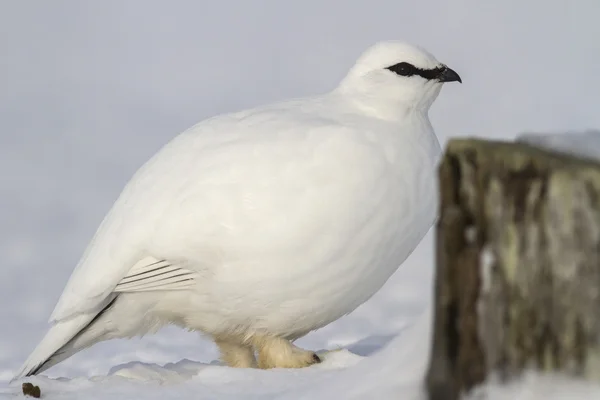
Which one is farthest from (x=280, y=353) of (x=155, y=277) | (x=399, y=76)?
(x=399, y=76)

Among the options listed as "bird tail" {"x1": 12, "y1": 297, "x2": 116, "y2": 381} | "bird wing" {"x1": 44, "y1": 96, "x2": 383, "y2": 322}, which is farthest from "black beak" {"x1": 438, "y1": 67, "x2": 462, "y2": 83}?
"bird tail" {"x1": 12, "y1": 297, "x2": 116, "y2": 381}

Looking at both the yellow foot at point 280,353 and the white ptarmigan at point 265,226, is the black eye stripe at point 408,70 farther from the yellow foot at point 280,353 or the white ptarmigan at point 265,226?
the yellow foot at point 280,353

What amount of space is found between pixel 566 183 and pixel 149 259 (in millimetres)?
2231

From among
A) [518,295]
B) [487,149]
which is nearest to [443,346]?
[518,295]

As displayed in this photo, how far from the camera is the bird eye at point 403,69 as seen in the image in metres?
4.23

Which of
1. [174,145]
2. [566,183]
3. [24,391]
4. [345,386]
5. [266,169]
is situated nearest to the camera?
[566,183]

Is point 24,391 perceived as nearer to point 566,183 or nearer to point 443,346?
point 443,346

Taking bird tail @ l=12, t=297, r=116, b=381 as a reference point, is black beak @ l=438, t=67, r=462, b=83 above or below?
above

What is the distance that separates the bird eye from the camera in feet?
13.9

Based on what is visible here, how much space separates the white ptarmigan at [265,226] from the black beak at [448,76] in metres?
0.11

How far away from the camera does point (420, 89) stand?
168 inches

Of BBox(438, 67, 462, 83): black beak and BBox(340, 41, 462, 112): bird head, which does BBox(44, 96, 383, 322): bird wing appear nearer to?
BBox(340, 41, 462, 112): bird head

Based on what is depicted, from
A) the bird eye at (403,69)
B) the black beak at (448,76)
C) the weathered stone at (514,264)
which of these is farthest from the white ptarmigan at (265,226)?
the weathered stone at (514,264)

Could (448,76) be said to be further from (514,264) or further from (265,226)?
(514,264)
